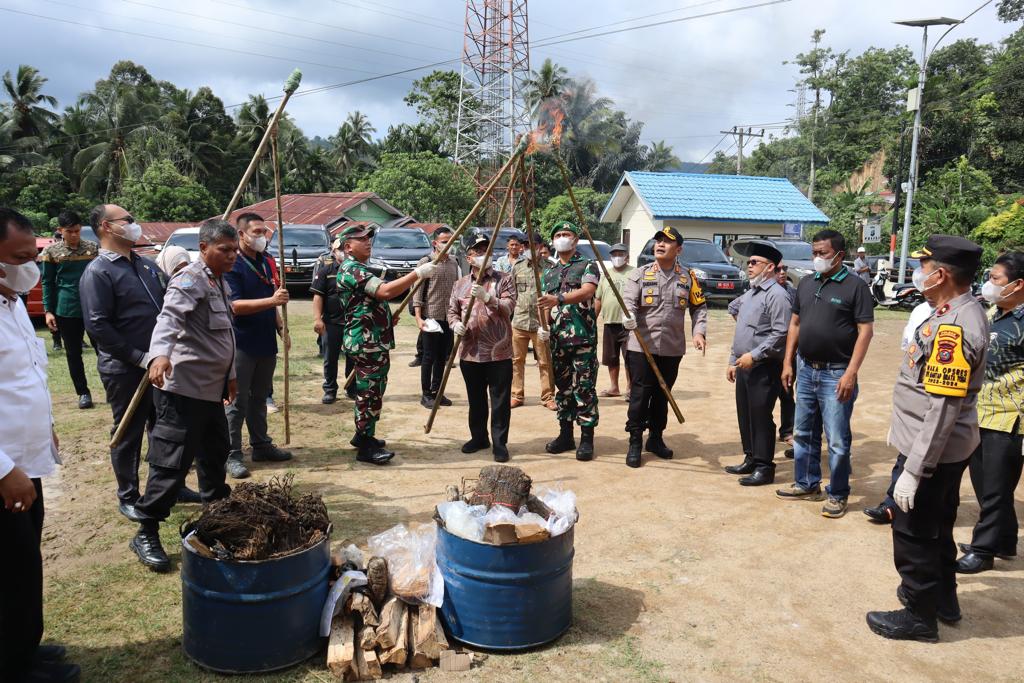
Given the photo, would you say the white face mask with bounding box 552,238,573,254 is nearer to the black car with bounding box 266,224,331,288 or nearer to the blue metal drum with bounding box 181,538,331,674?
the blue metal drum with bounding box 181,538,331,674

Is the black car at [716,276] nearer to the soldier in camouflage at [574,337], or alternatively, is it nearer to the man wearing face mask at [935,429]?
the soldier in camouflage at [574,337]

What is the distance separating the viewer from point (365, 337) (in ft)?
19.5

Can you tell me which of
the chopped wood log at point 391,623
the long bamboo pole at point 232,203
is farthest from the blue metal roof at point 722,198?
the chopped wood log at point 391,623

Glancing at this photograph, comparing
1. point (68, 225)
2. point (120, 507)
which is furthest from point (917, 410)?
point (68, 225)

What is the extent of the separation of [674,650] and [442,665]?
43.8 inches

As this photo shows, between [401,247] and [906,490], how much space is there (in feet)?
55.7

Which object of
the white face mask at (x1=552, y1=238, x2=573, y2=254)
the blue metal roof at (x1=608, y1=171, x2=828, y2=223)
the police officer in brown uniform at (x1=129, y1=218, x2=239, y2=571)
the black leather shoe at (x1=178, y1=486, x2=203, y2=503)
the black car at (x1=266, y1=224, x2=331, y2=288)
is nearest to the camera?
the police officer in brown uniform at (x1=129, y1=218, x2=239, y2=571)

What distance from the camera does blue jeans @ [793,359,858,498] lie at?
503 cm

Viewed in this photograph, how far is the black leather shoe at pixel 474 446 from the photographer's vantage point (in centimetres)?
654

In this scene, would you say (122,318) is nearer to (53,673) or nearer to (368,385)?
(368,385)

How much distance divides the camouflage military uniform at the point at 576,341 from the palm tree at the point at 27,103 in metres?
42.6

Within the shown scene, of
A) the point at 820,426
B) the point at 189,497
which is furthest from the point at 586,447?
the point at 189,497

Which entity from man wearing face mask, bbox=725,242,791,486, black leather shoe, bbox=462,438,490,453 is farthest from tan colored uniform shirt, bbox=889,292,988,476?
black leather shoe, bbox=462,438,490,453

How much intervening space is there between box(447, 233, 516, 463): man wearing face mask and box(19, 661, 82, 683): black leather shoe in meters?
3.59
